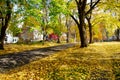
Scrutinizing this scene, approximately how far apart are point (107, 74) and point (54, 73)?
2938 mm

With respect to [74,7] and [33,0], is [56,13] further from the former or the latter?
[74,7]

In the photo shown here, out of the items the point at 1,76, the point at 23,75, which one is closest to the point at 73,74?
the point at 23,75

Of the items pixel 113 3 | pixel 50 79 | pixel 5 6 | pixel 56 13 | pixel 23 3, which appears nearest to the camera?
pixel 50 79

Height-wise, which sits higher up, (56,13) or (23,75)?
(56,13)

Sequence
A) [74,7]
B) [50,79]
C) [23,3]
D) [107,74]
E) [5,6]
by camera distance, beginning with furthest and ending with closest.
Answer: [74,7] < [5,6] < [23,3] < [107,74] < [50,79]

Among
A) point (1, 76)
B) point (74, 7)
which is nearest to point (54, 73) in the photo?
point (1, 76)

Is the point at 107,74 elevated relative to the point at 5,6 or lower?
lower

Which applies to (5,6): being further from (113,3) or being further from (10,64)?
(113,3)

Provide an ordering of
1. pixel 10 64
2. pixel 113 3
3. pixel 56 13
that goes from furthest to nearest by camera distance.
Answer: pixel 113 3 < pixel 56 13 < pixel 10 64

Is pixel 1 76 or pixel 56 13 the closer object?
pixel 1 76

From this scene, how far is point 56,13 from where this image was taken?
2164 centimetres

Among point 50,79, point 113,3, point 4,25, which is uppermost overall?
point 113,3

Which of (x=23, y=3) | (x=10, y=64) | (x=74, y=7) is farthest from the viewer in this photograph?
(x=74, y=7)

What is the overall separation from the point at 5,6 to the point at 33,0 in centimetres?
705
